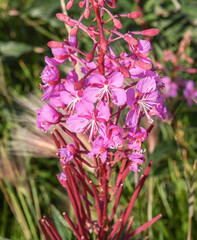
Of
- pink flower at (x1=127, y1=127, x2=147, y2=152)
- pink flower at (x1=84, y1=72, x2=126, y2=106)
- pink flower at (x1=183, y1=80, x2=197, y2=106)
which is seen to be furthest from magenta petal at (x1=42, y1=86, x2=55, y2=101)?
pink flower at (x1=183, y1=80, x2=197, y2=106)

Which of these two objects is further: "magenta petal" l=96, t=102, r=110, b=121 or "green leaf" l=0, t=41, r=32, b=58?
"green leaf" l=0, t=41, r=32, b=58

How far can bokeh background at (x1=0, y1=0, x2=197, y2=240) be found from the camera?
1501 mm

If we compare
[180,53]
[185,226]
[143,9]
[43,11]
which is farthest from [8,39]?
[185,226]

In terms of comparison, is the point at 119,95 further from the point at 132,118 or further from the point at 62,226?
the point at 62,226

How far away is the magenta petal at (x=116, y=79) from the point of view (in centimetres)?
71

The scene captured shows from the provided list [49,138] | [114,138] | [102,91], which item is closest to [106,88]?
[102,91]

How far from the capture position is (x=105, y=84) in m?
0.72

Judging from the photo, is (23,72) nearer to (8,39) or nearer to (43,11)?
(8,39)

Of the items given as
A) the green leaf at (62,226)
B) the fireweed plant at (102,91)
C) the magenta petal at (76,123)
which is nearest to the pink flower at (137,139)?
the fireweed plant at (102,91)

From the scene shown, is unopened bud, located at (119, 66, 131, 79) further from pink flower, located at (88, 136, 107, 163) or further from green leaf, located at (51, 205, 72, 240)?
green leaf, located at (51, 205, 72, 240)

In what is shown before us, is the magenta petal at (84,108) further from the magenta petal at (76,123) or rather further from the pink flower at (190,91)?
the pink flower at (190,91)

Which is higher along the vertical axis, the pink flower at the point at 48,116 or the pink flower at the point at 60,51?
the pink flower at the point at 60,51

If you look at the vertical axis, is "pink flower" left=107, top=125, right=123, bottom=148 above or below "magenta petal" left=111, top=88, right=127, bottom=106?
below

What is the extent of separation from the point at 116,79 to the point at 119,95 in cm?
4
